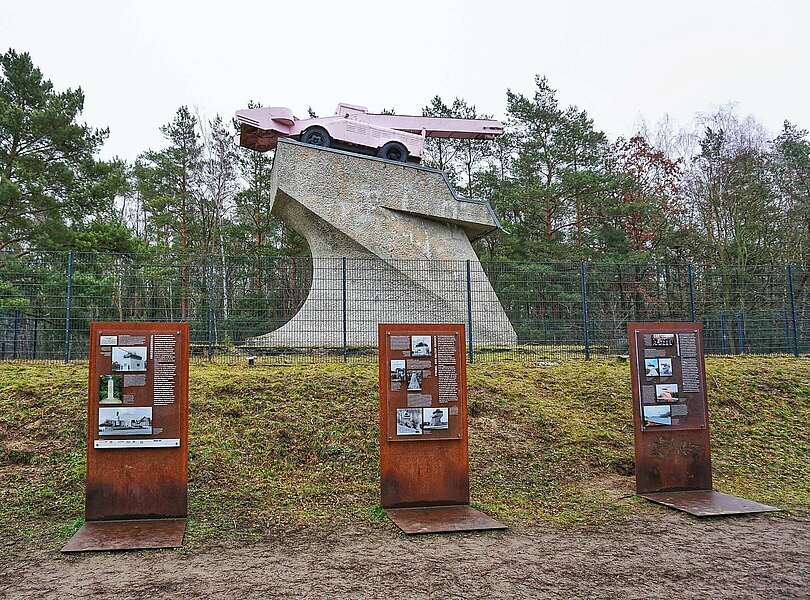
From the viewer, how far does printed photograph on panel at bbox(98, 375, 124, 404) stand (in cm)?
543

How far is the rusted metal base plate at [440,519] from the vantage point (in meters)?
5.23

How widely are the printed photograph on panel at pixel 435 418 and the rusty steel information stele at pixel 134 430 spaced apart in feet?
6.79

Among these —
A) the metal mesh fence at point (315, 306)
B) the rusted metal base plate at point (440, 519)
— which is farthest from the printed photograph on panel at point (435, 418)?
the metal mesh fence at point (315, 306)

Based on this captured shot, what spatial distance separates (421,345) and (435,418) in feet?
2.19

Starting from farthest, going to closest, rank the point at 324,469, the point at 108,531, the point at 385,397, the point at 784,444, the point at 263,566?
the point at 784,444 → the point at 324,469 → the point at 385,397 → the point at 108,531 → the point at 263,566

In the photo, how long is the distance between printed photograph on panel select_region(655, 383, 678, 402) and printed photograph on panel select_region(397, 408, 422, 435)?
240 cm

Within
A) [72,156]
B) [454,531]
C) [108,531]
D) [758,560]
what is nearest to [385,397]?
[454,531]

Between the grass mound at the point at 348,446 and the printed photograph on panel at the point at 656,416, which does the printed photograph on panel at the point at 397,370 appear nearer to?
the grass mound at the point at 348,446

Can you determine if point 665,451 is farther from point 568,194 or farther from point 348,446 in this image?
point 568,194

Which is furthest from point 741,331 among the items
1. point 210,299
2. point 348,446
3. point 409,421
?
point 409,421

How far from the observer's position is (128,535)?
502 cm

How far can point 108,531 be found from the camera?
5.16m

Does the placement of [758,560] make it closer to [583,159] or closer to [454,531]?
[454,531]

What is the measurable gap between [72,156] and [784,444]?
58.3ft
